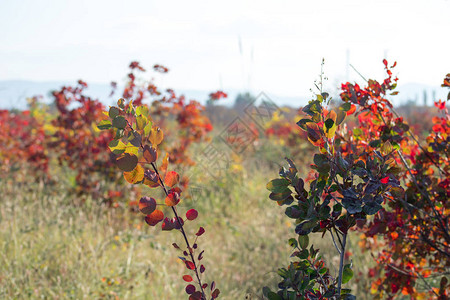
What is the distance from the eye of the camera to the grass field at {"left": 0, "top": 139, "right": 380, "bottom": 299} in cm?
315

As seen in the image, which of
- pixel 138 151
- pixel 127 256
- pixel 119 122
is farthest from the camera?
pixel 127 256

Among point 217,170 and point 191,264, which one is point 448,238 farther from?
point 217,170

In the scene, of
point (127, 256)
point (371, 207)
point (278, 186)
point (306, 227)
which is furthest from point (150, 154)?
point (127, 256)

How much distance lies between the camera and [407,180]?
7.52ft

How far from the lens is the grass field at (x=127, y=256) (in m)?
3.15

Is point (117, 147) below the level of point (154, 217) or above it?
above

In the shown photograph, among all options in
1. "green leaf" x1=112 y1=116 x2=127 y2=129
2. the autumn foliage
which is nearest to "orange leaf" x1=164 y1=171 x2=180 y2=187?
the autumn foliage

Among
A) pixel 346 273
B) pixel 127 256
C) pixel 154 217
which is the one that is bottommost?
pixel 127 256

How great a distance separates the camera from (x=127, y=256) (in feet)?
12.2

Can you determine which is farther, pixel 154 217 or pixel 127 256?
pixel 127 256

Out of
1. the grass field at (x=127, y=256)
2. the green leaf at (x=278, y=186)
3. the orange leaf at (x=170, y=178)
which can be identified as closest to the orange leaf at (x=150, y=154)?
the orange leaf at (x=170, y=178)

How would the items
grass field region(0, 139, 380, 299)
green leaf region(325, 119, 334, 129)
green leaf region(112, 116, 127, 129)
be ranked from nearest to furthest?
1. green leaf region(112, 116, 127, 129)
2. green leaf region(325, 119, 334, 129)
3. grass field region(0, 139, 380, 299)

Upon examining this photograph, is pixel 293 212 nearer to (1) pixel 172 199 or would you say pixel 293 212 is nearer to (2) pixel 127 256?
(1) pixel 172 199

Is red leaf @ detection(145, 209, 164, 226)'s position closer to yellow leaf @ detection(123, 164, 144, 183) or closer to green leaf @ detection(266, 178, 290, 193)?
yellow leaf @ detection(123, 164, 144, 183)
